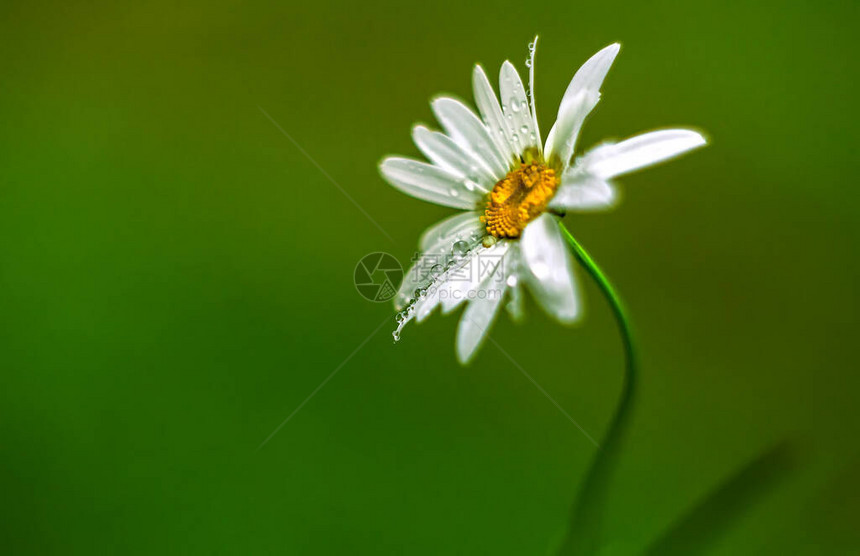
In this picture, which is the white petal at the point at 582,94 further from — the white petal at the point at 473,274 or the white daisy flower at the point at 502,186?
the white petal at the point at 473,274

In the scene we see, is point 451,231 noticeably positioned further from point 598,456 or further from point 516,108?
point 598,456

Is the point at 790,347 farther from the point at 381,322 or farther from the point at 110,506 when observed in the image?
the point at 110,506

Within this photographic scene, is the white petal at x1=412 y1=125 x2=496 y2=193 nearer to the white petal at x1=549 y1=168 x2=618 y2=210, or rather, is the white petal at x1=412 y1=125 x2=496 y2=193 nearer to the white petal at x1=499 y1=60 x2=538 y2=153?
the white petal at x1=499 y1=60 x2=538 y2=153

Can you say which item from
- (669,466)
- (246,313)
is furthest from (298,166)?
(669,466)

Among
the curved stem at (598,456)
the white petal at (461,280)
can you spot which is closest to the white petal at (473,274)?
the white petal at (461,280)

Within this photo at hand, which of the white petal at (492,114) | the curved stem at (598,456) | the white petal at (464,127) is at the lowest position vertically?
the curved stem at (598,456)

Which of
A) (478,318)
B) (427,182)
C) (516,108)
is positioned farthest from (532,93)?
(478,318)
